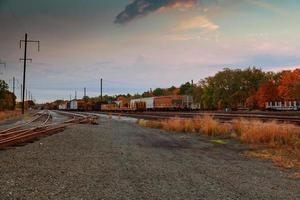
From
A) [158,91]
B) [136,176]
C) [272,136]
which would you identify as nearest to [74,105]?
[158,91]

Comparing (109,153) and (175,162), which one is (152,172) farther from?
(109,153)

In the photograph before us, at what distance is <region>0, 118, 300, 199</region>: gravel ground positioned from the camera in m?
7.47

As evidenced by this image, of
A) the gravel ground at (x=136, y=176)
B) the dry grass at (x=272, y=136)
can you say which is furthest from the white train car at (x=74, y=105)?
the gravel ground at (x=136, y=176)

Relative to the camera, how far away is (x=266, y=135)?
1839 cm

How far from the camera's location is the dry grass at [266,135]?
1337 centimetres

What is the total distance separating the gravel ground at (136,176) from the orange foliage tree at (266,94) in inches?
3152

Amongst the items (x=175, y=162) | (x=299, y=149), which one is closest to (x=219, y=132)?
(x=299, y=149)

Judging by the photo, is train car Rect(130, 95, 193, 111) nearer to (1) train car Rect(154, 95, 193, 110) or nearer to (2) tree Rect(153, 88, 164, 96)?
(1) train car Rect(154, 95, 193, 110)

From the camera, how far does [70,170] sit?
385 inches

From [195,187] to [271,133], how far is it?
37.5 ft

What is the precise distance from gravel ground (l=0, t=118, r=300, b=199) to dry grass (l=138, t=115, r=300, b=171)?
1.09 meters

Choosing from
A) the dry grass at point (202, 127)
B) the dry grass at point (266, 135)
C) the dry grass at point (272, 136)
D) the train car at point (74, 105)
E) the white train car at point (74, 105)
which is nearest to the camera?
the dry grass at point (266, 135)

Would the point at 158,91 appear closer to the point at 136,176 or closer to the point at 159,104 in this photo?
the point at 159,104

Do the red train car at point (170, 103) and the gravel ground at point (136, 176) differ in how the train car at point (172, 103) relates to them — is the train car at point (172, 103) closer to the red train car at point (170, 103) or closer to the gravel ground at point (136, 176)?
the red train car at point (170, 103)
